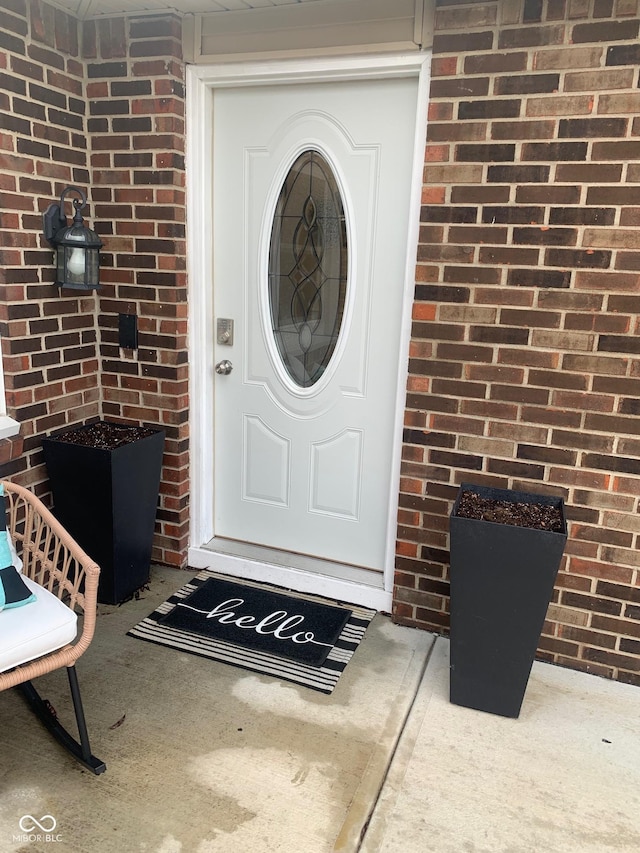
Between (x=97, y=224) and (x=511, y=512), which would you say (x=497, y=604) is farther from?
(x=97, y=224)

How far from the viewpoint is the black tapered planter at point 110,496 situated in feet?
8.37

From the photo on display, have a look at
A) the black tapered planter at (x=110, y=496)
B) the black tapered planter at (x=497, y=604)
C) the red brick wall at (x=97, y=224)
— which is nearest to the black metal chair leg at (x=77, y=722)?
the black tapered planter at (x=110, y=496)

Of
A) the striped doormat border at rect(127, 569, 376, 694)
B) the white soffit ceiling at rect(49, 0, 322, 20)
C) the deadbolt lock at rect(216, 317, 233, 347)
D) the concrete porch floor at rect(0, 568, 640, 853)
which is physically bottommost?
the concrete porch floor at rect(0, 568, 640, 853)

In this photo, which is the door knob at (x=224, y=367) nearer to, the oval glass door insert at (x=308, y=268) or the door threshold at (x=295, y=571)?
the oval glass door insert at (x=308, y=268)

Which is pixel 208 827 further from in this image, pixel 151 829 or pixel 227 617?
pixel 227 617

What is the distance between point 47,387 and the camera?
267cm

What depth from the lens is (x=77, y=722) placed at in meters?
1.89

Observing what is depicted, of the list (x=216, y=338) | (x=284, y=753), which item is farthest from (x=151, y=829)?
(x=216, y=338)

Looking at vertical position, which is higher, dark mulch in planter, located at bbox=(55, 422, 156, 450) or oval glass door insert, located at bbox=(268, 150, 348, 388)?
oval glass door insert, located at bbox=(268, 150, 348, 388)

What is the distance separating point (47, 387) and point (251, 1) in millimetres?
1666

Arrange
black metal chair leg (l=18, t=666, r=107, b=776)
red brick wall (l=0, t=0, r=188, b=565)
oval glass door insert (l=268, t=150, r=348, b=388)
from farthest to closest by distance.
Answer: oval glass door insert (l=268, t=150, r=348, b=388) → red brick wall (l=0, t=0, r=188, b=565) → black metal chair leg (l=18, t=666, r=107, b=776)

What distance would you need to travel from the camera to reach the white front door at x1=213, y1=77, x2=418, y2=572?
8.35ft

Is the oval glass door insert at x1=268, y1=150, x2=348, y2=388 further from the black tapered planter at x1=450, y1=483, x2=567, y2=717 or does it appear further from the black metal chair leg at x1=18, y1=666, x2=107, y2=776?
the black metal chair leg at x1=18, y1=666, x2=107, y2=776

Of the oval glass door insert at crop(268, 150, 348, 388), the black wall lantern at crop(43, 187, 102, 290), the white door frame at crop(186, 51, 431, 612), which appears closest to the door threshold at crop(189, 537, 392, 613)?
the white door frame at crop(186, 51, 431, 612)
